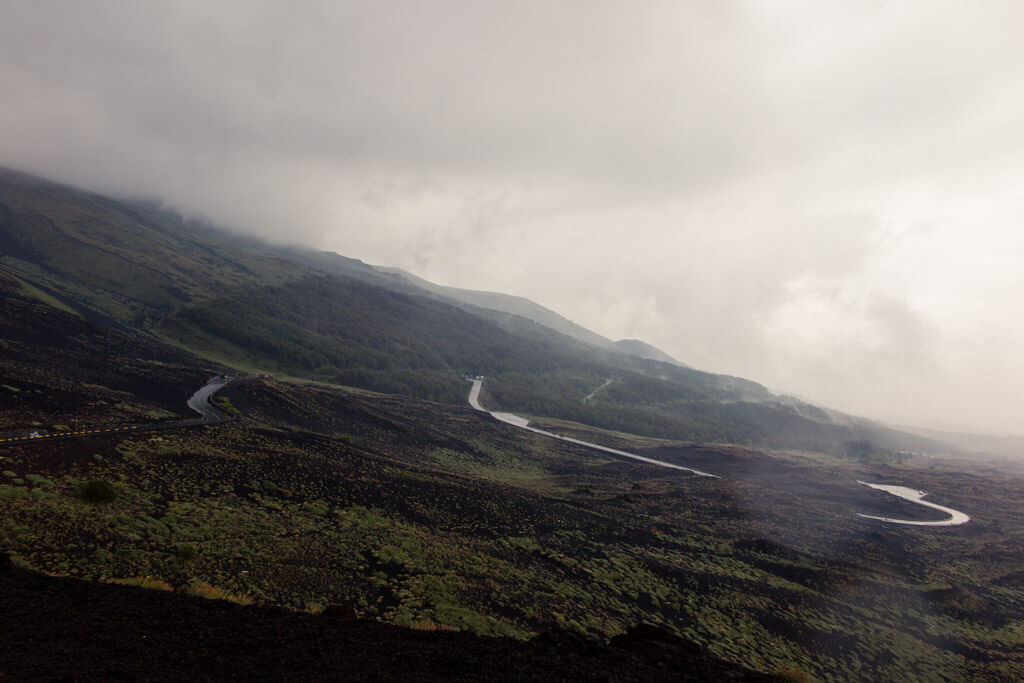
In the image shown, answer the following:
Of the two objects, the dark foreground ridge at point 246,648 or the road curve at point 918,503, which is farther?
the road curve at point 918,503

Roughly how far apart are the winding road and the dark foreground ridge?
25.0 meters

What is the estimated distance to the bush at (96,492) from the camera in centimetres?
2450

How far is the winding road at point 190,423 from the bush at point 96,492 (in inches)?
516

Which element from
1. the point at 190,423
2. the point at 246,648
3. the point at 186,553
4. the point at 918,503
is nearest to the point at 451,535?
the point at 186,553

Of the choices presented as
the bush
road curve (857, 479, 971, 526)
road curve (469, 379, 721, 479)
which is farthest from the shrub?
road curve (469, 379, 721, 479)

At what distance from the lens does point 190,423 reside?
5009cm

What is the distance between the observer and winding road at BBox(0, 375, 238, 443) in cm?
3407

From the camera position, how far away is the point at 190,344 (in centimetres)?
14588

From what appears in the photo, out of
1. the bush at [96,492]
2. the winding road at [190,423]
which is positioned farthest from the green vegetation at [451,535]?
the winding road at [190,423]

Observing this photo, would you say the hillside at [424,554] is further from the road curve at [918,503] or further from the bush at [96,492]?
the road curve at [918,503]

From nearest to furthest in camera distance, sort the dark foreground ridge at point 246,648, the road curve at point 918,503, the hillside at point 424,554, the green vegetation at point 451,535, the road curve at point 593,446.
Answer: the dark foreground ridge at point 246,648
the hillside at point 424,554
the green vegetation at point 451,535
the road curve at point 918,503
the road curve at point 593,446

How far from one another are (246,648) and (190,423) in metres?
45.4

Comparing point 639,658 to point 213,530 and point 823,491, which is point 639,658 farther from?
point 823,491

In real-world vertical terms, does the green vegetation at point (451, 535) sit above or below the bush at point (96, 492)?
below
